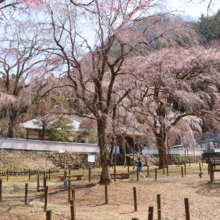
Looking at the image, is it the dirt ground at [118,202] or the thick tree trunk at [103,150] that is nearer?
the dirt ground at [118,202]

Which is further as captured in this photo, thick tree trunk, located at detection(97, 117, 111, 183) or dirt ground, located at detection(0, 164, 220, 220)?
thick tree trunk, located at detection(97, 117, 111, 183)

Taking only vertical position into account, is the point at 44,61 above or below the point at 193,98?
above

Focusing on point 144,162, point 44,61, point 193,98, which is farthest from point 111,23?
point 144,162

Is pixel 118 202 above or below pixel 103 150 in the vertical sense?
A: below

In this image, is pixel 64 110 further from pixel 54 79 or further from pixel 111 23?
pixel 111 23

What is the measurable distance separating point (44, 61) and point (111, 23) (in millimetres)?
3507

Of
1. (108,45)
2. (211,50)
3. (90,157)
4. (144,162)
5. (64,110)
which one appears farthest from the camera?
(144,162)

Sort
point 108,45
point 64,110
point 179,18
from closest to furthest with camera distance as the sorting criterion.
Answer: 1. point 179,18
2. point 108,45
3. point 64,110

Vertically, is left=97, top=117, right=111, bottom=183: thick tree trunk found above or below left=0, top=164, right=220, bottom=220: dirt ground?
above

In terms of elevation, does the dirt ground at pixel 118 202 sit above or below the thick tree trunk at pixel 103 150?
below

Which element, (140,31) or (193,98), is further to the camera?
(193,98)

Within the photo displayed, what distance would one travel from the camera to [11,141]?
18609 millimetres

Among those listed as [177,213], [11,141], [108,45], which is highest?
[108,45]

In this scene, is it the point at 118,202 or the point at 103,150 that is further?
the point at 103,150
